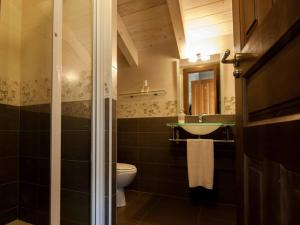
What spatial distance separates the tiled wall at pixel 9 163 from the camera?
4.74 ft

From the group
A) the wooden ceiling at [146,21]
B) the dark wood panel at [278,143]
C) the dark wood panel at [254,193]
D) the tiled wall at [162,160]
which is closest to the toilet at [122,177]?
the tiled wall at [162,160]

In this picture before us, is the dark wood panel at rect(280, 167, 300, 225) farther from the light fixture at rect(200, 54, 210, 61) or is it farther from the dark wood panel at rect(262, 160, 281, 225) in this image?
the light fixture at rect(200, 54, 210, 61)

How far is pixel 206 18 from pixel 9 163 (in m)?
2.36

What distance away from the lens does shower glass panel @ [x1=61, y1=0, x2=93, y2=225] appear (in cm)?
118

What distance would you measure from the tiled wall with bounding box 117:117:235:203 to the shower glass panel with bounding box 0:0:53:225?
140 cm

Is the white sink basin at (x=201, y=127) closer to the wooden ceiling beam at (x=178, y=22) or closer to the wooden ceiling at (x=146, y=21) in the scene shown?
the wooden ceiling beam at (x=178, y=22)

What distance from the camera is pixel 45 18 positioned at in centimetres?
137

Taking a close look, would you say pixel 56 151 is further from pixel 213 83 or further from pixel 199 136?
pixel 213 83

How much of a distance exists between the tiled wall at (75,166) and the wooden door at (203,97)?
5.13ft

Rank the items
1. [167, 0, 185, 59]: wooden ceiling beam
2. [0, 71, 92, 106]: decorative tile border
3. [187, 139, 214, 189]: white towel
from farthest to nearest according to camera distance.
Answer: [187, 139, 214, 189]: white towel, [167, 0, 185, 59]: wooden ceiling beam, [0, 71, 92, 106]: decorative tile border

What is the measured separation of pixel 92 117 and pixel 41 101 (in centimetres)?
49

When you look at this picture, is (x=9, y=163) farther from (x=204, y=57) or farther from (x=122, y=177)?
(x=204, y=57)

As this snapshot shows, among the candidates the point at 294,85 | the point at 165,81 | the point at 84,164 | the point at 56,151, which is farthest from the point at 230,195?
the point at 294,85

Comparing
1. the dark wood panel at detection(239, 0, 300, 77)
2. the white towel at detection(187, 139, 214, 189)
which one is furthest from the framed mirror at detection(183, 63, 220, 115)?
the dark wood panel at detection(239, 0, 300, 77)
